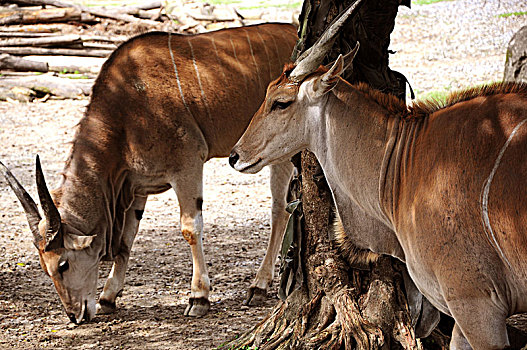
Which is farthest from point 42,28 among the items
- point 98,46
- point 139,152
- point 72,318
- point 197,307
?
point 197,307

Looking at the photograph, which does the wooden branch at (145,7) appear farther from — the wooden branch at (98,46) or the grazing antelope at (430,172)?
the grazing antelope at (430,172)

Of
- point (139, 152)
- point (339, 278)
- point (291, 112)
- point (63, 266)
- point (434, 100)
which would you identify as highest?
point (434, 100)

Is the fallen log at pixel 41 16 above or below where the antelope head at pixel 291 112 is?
below

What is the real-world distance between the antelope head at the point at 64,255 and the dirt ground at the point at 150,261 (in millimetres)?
199

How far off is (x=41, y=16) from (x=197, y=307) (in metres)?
13.4

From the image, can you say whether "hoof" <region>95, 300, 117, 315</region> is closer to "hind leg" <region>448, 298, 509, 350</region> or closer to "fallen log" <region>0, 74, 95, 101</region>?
"hind leg" <region>448, 298, 509, 350</region>

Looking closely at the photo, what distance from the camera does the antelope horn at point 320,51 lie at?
2896mm

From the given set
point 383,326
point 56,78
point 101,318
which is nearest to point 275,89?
point 383,326

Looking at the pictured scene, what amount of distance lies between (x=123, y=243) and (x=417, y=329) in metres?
2.55

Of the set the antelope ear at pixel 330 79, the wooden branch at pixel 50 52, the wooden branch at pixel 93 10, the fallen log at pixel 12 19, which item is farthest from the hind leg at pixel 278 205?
the fallen log at pixel 12 19

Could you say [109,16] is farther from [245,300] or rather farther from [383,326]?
[383,326]

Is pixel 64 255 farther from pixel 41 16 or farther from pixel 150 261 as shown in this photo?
pixel 41 16

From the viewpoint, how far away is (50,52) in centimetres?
1500

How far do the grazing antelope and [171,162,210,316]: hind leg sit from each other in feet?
5.55
